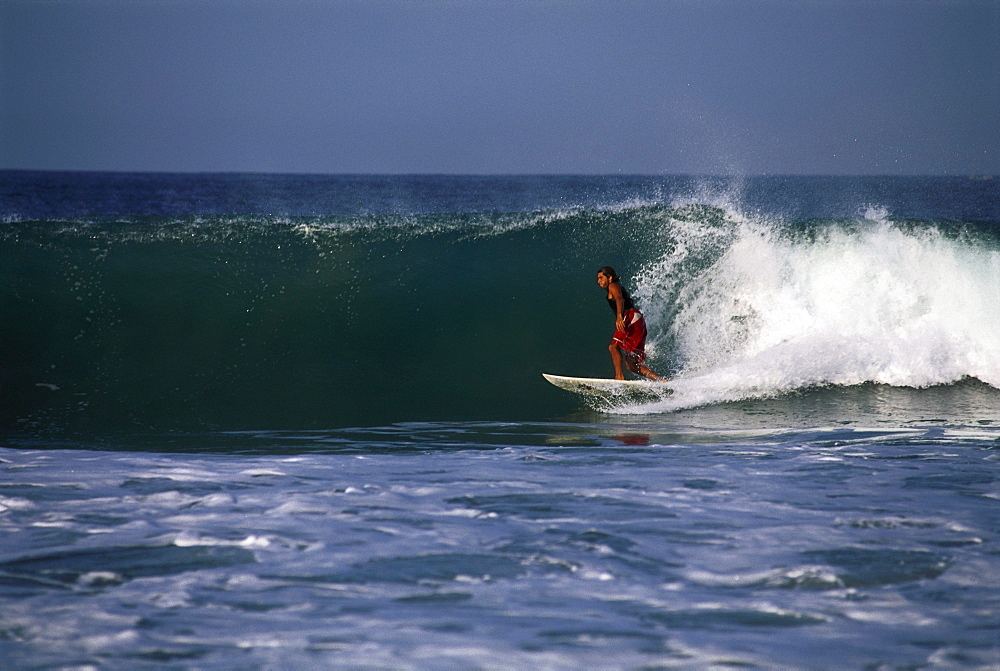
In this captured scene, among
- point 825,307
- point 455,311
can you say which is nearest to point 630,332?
point 825,307

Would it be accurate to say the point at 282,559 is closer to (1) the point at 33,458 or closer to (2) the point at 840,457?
(1) the point at 33,458

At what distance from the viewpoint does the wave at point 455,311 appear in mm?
8219

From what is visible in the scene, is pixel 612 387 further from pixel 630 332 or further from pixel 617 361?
pixel 630 332

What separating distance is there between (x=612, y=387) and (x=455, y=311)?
3.22m

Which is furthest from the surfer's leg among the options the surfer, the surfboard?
the surfboard

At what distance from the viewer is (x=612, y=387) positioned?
7.98 m

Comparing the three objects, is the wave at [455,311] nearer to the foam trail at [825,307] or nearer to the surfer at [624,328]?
the foam trail at [825,307]

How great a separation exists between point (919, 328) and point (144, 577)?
836 cm

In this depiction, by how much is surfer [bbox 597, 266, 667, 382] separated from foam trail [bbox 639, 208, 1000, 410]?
1.76 feet

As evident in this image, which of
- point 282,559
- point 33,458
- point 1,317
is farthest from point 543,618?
point 1,317

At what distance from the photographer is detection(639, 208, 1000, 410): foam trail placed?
8.66 metres

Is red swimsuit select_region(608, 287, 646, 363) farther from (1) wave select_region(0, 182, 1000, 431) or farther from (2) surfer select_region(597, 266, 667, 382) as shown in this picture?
(1) wave select_region(0, 182, 1000, 431)

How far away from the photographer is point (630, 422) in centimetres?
707

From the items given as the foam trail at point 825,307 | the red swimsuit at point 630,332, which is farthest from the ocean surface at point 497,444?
the red swimsuit at point 630,332
